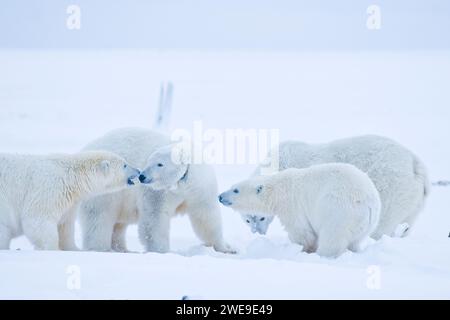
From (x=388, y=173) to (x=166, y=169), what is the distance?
2420 mm

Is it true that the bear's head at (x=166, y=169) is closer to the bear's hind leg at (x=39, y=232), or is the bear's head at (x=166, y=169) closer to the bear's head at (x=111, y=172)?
the bear's head at (x=111, y=172)

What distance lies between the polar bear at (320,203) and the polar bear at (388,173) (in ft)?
1.11

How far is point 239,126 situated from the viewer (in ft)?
79.5

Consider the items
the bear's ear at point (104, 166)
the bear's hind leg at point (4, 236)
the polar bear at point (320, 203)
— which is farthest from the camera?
the bear's ear at point (104, 166)

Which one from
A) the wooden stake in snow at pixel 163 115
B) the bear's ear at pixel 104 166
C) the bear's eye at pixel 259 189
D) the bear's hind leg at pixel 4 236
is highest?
the wooden stake in snow at pixel 163 115

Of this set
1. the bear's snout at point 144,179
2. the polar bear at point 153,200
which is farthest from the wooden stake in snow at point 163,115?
the bear's snout at point 144,179

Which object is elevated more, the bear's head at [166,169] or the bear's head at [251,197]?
the bear's head at [166,169]

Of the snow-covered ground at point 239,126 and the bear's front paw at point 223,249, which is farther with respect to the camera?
the bear's front paw at point 223,249

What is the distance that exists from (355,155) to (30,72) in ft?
126

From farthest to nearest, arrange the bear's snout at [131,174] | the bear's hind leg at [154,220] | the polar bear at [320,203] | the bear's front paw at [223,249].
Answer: the bear's front paw at [223,249] → the bear's hind leg at [154,220] → the bear's snout at [131,174] → the polar bear at [320,203]

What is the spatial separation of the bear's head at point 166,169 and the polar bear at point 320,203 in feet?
1.63

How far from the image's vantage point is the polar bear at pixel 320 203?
6.15 m

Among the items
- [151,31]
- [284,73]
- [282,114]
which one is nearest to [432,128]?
[282,114]

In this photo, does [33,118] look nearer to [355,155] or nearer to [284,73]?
[355,155]
